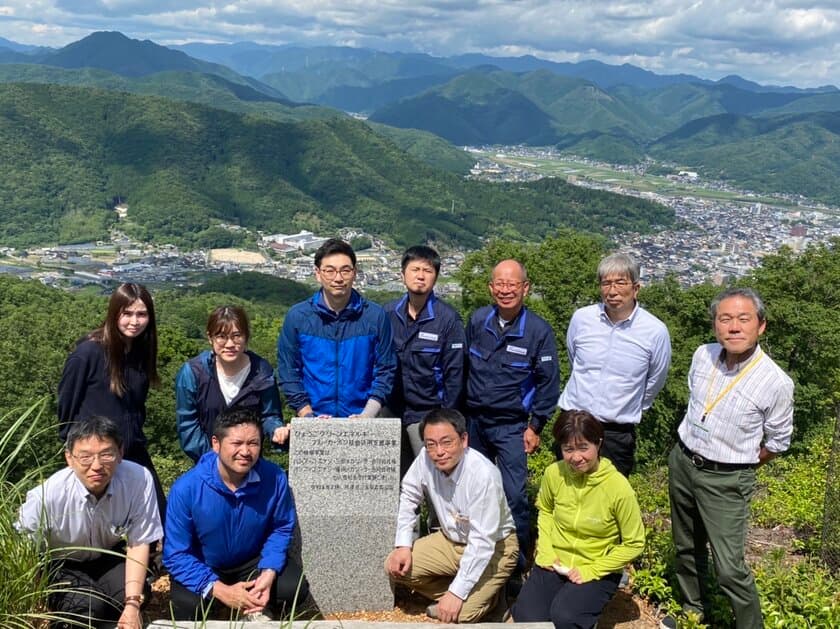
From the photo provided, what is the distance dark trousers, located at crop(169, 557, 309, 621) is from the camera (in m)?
3.59

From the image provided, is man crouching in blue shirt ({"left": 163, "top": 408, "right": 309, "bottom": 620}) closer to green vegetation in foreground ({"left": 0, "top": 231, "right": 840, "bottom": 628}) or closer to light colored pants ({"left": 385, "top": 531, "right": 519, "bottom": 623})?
light colored pants ({"left": 385, "top": 531, "right": 519, "bottom": 623})

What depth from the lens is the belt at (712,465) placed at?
11.2 feet

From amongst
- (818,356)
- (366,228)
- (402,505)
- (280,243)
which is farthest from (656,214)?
(402,505)

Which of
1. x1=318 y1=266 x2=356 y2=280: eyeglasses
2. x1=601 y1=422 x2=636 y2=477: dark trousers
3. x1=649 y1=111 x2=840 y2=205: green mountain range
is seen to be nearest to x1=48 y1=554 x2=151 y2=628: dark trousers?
x1=318 y1=266 x2=356 y2=280: eyeglasses

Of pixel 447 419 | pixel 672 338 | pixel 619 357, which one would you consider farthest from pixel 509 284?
pixel 672 338

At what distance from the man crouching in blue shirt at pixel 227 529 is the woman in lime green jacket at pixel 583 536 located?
143cm

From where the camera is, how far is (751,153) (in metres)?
182

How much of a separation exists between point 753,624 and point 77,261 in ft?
285

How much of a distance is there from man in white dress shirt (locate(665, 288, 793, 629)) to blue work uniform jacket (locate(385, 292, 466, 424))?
1536mm

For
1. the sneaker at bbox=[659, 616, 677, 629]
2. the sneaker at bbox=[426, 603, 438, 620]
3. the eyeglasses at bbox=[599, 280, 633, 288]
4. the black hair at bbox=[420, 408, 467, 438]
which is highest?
the eyeglasses at bbox=[599, 280, 633, 288]

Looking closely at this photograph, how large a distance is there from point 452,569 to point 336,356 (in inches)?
57.8

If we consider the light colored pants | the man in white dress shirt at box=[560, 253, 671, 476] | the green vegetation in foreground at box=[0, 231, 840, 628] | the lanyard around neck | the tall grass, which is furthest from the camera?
the green vegetation in foreground at box=[0, 231, 840, 628]

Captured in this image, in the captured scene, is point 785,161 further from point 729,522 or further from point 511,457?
point 729,522

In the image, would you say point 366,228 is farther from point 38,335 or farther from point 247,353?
point 247,353
